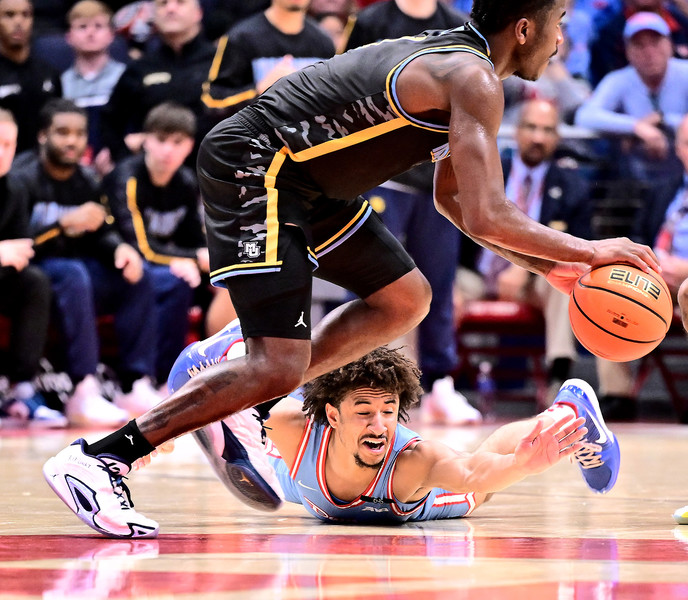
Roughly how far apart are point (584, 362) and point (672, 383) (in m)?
1.07

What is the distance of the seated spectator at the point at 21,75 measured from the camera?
916 centimetres

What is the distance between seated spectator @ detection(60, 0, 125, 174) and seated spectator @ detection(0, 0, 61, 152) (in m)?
0.40

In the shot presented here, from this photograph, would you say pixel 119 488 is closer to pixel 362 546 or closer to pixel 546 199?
pixel 362 546

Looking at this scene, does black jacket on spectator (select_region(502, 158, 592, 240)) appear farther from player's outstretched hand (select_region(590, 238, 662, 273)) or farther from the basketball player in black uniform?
player's outstretched hand (select_region(590, 238, 662, 273))

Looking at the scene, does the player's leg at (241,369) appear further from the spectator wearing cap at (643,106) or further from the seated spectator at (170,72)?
the spectator wearing cap at (643,106)

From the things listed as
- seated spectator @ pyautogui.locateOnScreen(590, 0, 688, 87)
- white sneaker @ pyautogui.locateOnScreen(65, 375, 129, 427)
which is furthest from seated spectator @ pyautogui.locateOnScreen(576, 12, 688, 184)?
white sneaker @ pyautogui.locateOnScreen(65, 375, 129, 427)

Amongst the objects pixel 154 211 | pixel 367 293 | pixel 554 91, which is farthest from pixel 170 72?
pixel 367 293

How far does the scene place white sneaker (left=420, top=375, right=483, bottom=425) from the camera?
8.20m

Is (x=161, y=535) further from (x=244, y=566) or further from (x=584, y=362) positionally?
(x=584, y=362)

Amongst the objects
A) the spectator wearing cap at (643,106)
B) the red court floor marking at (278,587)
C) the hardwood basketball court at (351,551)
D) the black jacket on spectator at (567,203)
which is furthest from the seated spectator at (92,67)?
the red court floor marking at (278,587)

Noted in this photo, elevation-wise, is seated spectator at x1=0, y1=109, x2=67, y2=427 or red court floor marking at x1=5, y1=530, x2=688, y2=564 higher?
red court floor marking at x1=5, y1=530, x2=688, y2=564

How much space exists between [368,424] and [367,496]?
26 cm

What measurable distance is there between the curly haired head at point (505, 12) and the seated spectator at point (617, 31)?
702 centimetres

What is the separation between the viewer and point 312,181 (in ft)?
12.1
